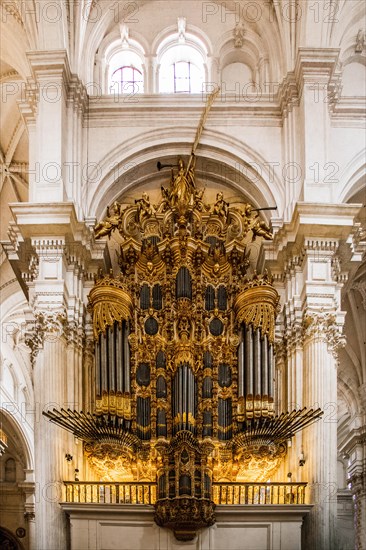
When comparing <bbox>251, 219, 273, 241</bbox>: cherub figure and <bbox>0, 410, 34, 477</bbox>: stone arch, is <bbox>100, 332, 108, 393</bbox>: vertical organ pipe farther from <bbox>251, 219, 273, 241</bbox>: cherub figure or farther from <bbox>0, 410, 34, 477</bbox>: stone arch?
<bbox>0, 410, 34, 477</bbox>: stone arch

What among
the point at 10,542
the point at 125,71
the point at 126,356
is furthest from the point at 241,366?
the point at 10,542

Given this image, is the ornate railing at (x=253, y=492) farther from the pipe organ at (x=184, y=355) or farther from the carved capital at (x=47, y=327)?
the carved capital at (x=47, y=327)

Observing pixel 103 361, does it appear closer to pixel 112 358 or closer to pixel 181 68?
pixel 112 358

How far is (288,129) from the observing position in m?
30.0

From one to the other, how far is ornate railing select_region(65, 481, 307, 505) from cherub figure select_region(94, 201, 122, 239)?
5.06m

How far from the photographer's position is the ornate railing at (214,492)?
26.7 m

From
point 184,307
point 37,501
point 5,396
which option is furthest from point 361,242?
point 5,396

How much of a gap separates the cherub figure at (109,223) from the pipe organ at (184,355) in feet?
0.07

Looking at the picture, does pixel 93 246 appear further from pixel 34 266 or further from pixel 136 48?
pixel 136 48

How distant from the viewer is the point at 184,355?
90.2 feet

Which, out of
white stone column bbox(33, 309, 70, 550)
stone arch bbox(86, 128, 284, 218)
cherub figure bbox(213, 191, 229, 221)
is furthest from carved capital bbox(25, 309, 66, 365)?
cherub figure bbox(213, 191, 229, 221)

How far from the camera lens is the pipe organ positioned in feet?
89.0

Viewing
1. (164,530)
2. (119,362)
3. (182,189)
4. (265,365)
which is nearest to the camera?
(164,530)

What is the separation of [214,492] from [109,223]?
18.9ft
